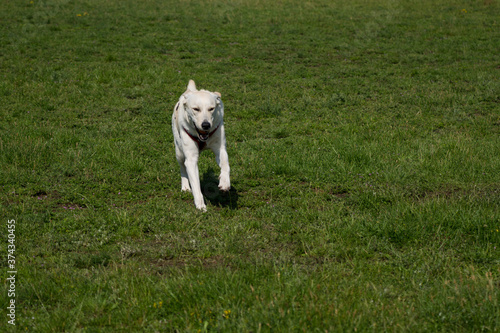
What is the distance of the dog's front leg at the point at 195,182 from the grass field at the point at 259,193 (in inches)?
9.4

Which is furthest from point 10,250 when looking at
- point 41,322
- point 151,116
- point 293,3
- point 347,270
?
point 293,3

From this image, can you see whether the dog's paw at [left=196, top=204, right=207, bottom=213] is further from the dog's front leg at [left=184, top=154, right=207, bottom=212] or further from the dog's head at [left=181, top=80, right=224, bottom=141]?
the dog's head at [left=181, top=80, right=224, bottom=141]

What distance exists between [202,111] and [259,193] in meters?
1.52

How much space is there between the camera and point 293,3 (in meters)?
25.5

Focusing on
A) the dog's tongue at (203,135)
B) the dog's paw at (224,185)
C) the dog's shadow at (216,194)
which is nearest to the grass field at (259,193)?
the dog's shadow at (216,194)

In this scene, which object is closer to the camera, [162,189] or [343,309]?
[343,309]

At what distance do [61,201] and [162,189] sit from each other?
1.38 meters

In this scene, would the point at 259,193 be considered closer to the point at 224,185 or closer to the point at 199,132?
the point at 224,185

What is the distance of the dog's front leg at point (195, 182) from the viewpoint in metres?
5.81

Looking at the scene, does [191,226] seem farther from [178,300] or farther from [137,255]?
[178,300]

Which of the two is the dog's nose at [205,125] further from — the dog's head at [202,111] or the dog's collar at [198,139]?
the dog's collar at [198,139]

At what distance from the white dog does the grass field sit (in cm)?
45

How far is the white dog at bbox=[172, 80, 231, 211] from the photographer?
18.8 ft

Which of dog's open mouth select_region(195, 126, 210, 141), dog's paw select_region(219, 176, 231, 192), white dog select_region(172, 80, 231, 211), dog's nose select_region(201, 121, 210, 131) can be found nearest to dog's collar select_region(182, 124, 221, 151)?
white dog select_region(172, 80, 231, 211)
